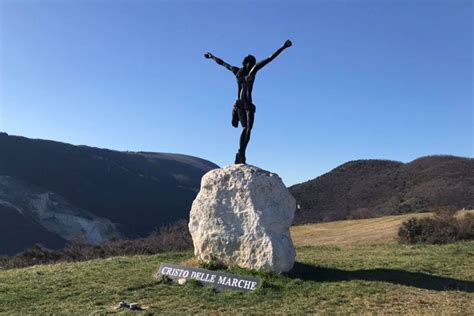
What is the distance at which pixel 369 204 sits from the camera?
62969mm

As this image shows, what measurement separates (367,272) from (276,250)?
2368 millimetres

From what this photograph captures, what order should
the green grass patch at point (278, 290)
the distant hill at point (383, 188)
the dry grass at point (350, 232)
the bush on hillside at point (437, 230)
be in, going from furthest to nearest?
1. the distant hill at point (383, 188)
2. the dry grass at point (350, 232)
3. the bush on hillside at point (437, 230)
4. the green grass patch at point (278, 290)

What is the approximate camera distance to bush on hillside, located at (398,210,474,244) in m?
22.4

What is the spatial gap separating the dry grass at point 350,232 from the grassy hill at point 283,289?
14.3 m

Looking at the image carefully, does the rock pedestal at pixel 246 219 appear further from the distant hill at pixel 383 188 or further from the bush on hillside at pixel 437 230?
the distant hill at pixel 383 188

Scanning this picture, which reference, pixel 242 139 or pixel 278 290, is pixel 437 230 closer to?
pixel 242 139

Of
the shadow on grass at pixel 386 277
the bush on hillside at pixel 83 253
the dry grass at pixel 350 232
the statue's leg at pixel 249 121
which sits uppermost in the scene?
the statue's leg at pixel 249 121

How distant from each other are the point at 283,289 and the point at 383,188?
60208 mm

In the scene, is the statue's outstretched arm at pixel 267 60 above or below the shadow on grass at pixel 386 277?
above

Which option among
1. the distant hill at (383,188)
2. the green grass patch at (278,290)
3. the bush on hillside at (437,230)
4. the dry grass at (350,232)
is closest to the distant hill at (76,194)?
the distant hill at (383,188)

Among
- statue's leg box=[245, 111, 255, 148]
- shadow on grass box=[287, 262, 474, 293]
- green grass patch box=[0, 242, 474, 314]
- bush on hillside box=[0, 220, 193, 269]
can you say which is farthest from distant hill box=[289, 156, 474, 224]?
statue's leg box=[245, 111, 255, 148]

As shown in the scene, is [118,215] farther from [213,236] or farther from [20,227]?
[213,236]

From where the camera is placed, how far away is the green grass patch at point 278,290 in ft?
32.0

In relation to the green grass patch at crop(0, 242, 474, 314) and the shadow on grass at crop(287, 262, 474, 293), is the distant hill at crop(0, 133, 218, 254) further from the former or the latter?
the shadow on grass at crop(287, 262, 474, 293)
